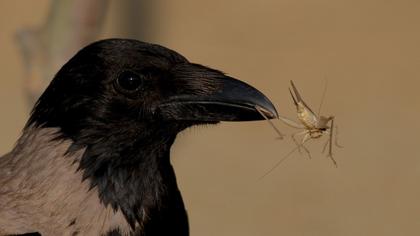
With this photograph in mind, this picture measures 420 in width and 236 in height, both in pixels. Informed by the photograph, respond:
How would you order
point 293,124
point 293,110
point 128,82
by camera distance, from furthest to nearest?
point 293,110, point 293,124, point 128,82

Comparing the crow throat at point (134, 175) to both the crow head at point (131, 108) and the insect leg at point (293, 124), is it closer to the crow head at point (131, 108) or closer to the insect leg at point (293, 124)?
the crow head at point (131, 108)

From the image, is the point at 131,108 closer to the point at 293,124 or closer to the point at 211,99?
the point at 211,99

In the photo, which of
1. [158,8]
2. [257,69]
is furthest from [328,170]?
[158,8]

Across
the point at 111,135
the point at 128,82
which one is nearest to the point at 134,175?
the point at 111,135

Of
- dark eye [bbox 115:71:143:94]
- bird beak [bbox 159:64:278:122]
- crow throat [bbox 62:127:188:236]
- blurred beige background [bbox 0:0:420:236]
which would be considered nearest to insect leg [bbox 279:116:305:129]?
bird beak [bbox 159:64:278:122]

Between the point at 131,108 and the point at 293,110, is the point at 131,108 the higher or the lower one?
the lower one

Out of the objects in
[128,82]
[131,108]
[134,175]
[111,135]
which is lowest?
[134,175]

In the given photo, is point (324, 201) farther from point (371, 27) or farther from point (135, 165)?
point (135, 165)
